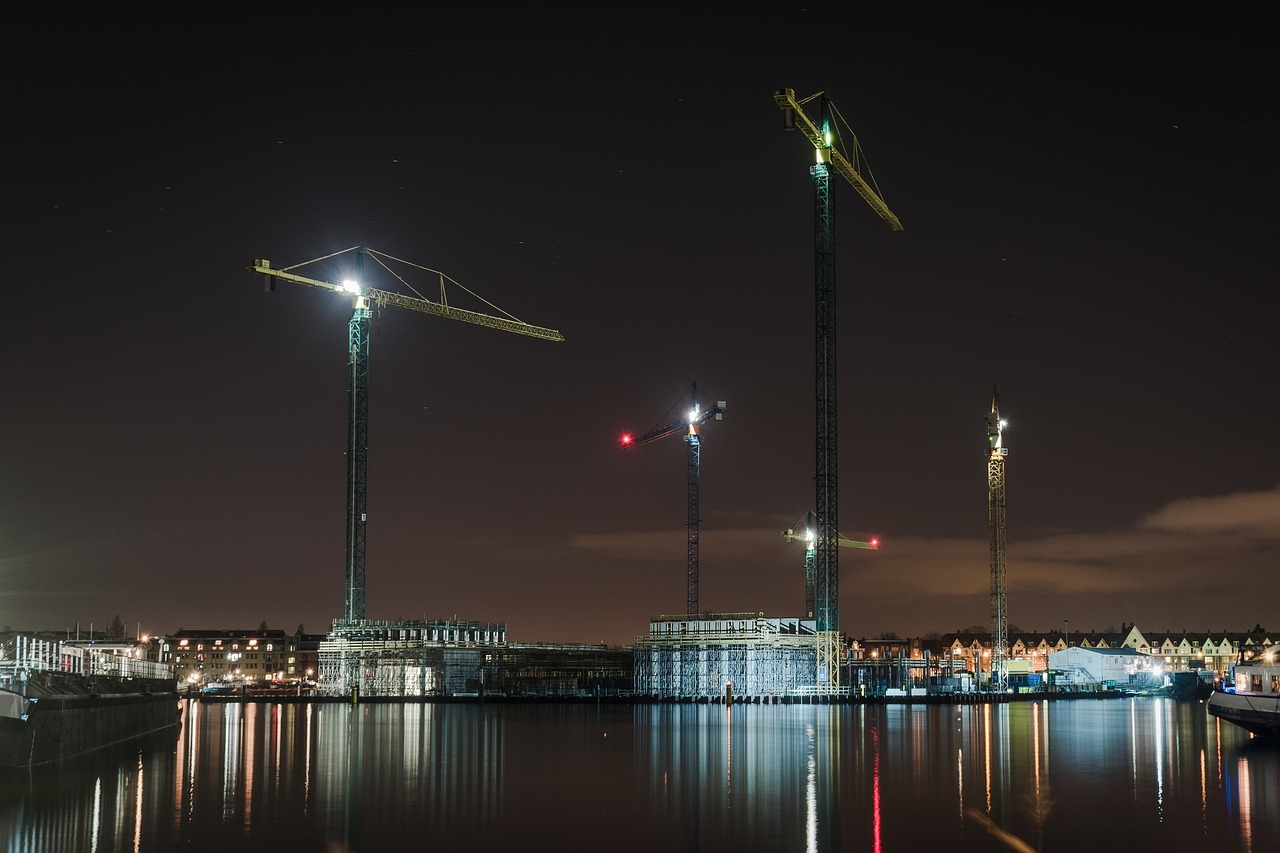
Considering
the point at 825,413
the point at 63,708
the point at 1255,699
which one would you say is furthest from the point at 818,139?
the point at 63,708

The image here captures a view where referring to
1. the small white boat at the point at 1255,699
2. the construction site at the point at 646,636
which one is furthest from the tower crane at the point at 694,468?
the small white boat at the point at 1255,699

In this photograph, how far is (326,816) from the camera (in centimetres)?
2717

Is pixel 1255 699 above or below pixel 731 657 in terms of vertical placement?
above

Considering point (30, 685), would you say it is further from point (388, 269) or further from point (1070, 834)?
point (388, 269)

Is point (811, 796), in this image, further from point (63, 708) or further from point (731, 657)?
point (731, 657)

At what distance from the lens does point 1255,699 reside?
55.2 meters

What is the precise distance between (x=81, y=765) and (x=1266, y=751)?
42321mm

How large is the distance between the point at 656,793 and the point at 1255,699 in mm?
35616

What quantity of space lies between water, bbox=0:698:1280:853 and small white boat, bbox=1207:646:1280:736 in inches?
47.0

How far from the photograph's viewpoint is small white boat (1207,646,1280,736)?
54.0 m

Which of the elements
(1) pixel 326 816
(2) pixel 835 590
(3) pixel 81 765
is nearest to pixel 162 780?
(3) pixel 81 765

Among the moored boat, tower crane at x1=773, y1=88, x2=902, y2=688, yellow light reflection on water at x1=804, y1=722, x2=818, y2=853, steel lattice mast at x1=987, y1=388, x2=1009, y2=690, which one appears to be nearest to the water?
yellow light reflection on water at x1=804, y1=722, x2=818, y2=853

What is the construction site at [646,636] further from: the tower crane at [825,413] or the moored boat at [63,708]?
the moored boat at [63,708]

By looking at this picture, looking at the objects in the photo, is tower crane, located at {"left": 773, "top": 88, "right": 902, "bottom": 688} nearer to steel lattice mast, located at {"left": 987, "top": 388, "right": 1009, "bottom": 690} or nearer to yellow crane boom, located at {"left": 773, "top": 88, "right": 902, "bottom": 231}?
yellow crane boom, located at {"left": 773, "top": 88, "right": 902, "bottom": 231}
